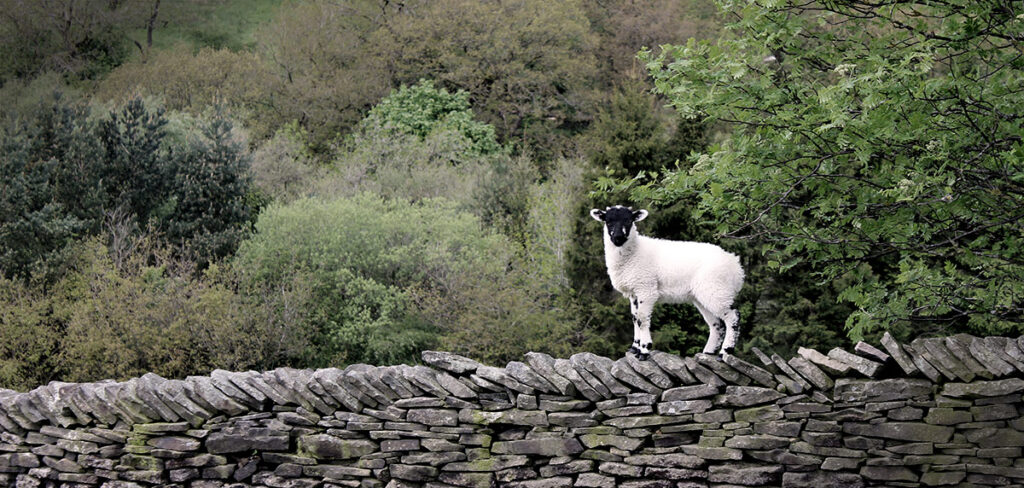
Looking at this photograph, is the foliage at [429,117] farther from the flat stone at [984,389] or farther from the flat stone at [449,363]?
the flat stone at [984,389]

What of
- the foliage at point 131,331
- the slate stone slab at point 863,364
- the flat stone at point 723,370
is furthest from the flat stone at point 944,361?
the foliage at point 131,331

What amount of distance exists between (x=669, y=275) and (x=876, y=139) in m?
2.11

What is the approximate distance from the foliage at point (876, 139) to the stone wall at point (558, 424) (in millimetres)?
708

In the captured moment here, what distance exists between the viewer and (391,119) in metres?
28.5

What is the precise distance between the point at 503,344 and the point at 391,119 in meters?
15.3

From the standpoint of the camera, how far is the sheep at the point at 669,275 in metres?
8.42

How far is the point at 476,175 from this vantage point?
24.1 m

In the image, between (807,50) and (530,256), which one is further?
(530,256)

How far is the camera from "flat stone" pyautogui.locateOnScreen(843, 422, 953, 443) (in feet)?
26.0

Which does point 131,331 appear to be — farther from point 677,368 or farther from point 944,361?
point 944,361

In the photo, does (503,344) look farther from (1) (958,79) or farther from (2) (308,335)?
(1) (958,79)

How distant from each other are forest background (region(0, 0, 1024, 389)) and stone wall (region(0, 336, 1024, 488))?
75 cm

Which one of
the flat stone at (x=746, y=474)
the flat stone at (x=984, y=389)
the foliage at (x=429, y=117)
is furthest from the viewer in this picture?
the foliage at (x=429, y=117)

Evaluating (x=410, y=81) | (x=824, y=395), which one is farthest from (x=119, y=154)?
(x=824, y=395)
